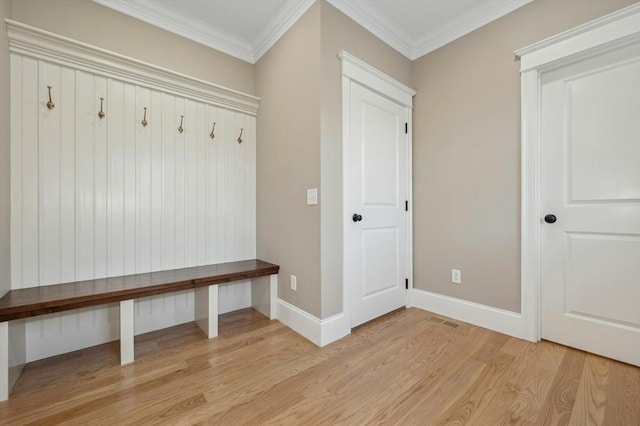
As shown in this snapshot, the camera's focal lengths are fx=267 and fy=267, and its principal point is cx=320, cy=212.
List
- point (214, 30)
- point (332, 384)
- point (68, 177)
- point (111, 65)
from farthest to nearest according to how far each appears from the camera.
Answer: point (214, 30) → point (111, 65) → point (68, 177) → point (332, 384)

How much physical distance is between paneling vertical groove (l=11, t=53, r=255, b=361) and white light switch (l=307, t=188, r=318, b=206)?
0.92 meters

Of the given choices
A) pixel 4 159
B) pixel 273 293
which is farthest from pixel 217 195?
pixel 4 159

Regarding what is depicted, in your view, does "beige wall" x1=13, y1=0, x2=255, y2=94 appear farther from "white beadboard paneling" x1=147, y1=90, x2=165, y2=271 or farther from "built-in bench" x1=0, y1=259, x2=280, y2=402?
"built-in bench" x1=0, y1=259, x2=280, y2=402

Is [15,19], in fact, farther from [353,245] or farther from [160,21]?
[353,245]

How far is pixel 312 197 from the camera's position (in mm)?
2047

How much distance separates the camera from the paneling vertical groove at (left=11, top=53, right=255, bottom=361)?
5.72ft

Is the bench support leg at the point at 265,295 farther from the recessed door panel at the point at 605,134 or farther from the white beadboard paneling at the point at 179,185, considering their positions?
the recessed door panel at the point at 605,134

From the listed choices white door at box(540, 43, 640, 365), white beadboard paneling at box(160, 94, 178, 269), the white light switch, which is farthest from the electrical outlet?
white beadboard paneling at box(160, 94, 178, 269)

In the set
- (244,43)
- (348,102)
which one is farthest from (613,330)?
(244,43)

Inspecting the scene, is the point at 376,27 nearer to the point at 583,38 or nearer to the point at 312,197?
the point at 583,38

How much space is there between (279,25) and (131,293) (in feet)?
7.83

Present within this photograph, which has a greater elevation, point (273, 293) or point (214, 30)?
point (214, 30)

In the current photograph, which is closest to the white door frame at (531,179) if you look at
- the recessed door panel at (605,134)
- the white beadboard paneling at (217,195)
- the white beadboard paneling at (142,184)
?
the recessed door panel at (605,134)

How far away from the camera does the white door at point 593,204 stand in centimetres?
167
